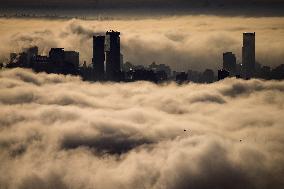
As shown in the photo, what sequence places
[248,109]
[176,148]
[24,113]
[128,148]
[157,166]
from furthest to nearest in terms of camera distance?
[248,109], [24,113], [128,148], [176,148], [157,166]

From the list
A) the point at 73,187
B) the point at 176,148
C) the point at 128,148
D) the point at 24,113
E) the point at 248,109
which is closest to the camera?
the point at 73,187

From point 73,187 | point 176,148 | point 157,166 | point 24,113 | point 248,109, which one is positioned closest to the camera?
point 73,187

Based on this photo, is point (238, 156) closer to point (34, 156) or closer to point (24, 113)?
point (34, 156)

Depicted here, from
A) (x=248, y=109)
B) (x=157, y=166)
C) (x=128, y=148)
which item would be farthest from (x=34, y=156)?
(x=248, y=109)

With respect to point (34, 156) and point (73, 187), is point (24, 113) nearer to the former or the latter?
point (34, 156)

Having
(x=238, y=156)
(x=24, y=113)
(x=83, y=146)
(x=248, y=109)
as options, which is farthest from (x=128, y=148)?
(x=248, y=109)

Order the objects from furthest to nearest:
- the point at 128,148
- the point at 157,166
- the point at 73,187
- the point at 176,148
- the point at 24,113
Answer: the point at 24,113, the point at 128,148, the point at 176,148, the point at 157,166, the point at 73,187

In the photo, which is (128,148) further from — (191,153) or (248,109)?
(248,109)

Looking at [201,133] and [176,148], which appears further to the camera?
[201,133]

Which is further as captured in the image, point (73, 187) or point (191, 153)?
point (191, 153)
